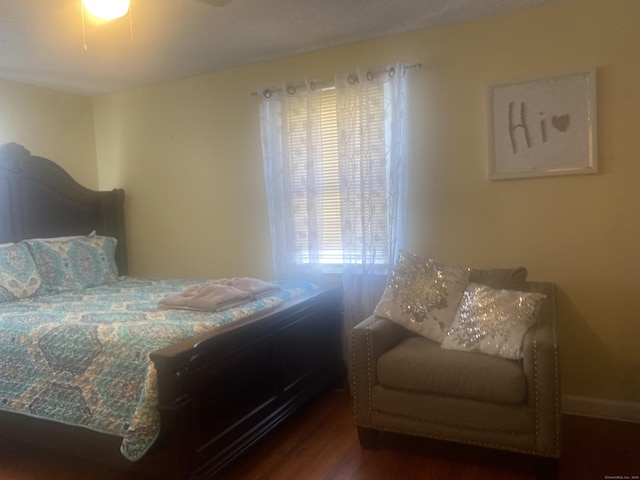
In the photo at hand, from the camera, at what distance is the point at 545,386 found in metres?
2.01

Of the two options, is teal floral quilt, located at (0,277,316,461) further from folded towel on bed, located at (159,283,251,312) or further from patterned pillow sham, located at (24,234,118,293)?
patterned pillow sham, located at (24,234,118,293)

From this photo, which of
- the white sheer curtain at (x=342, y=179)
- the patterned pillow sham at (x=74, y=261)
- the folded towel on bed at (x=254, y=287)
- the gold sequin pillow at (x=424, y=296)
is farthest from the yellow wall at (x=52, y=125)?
the gold sequin pillow at (x=424, y=296)

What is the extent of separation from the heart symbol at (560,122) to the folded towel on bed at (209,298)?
6.33 ft

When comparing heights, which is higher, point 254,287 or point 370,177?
point 370,177

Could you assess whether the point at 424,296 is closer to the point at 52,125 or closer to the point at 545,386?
the point at 545,386

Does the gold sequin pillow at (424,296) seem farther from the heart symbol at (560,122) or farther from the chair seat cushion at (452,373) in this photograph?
the heart symbol at (560,122)

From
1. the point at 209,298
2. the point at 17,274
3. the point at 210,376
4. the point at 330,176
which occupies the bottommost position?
the point at 210,376

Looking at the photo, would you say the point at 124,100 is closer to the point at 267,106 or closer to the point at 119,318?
the point at 267,106

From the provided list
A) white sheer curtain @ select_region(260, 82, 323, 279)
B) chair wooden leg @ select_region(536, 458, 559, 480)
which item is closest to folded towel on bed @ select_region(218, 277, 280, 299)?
white sheer curtain @ select_region(260, 82, 323, 279)

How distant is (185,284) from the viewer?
11.3 feet

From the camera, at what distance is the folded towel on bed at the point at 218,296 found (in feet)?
8.18

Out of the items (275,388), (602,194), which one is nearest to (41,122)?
(275,388)

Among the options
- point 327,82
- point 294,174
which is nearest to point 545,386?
point 294,174

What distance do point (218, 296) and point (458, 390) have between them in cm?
126
